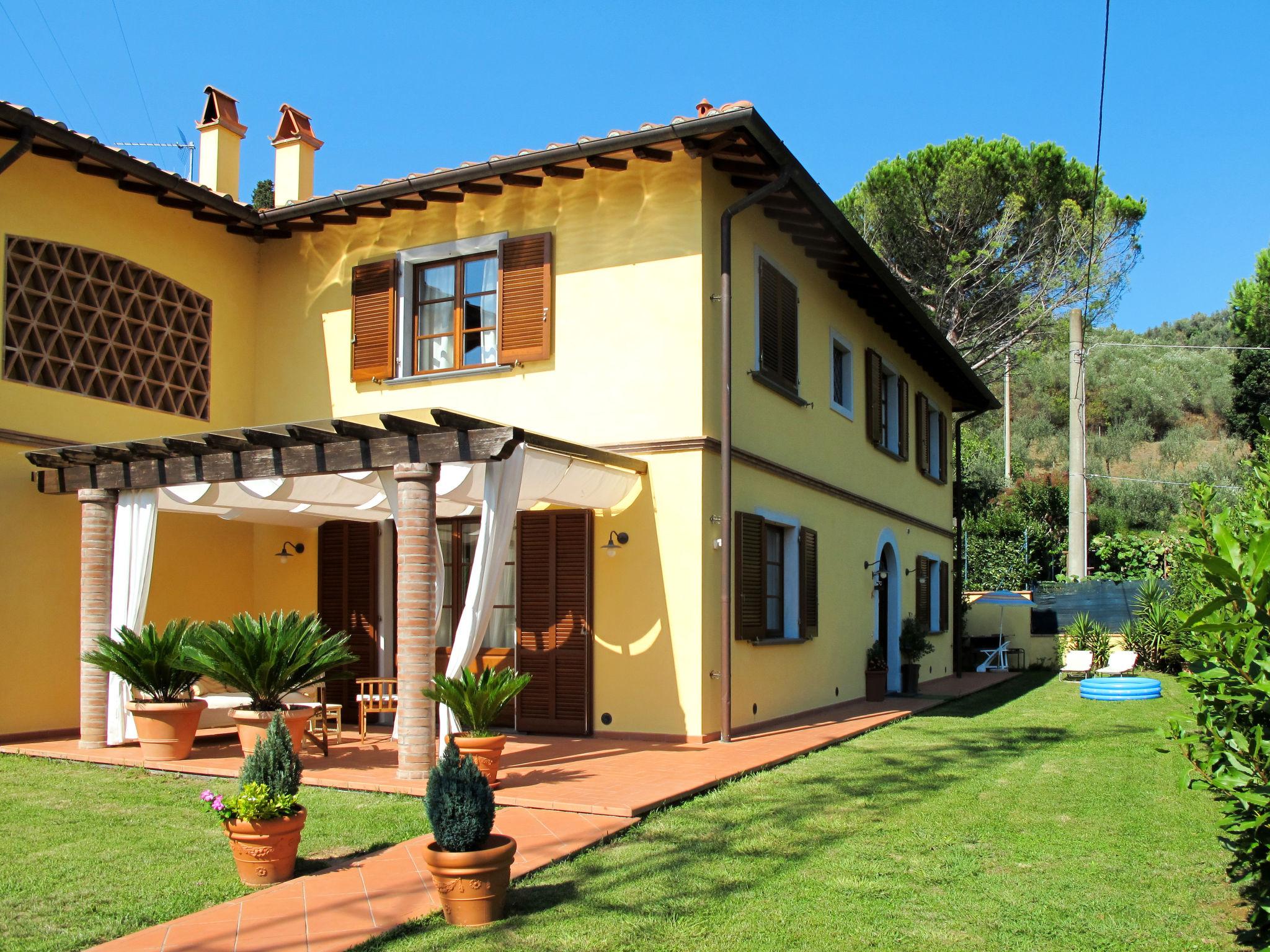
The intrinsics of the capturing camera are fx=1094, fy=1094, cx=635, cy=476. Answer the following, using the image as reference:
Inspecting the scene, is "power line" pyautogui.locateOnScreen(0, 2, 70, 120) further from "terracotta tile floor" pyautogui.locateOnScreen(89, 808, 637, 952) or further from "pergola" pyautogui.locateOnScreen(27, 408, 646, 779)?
"terracotta tile floor" pyautogui.locateOnScreen(89, 808, 637, 952)

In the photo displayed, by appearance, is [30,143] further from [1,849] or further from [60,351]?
[1,849]

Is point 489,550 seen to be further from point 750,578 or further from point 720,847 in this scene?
point 750,578

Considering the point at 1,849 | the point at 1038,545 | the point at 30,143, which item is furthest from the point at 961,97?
the point at 1038,545

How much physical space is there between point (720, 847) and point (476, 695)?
7.02ft

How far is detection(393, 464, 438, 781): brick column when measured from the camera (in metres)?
7.98

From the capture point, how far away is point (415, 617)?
8094 mm

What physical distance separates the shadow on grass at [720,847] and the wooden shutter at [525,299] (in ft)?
15.6

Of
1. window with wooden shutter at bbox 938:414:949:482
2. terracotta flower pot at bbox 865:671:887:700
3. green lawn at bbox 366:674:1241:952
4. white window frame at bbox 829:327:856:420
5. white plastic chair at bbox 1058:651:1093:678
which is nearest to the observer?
green lawn at bbox 366:674:1241:952

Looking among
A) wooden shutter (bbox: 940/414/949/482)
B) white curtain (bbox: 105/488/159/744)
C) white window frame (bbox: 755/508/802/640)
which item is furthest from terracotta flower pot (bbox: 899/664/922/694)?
white curtain (bbox: 105/488/159/744)

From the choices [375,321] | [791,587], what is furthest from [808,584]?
[375,321]

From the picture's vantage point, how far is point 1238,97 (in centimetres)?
1076

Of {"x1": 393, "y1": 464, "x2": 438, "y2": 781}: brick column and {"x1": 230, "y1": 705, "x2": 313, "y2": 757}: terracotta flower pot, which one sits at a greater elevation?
{"x1": 393, "y1": 464, "x2": 438, "y2": 781}: brick column

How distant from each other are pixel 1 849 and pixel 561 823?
314cm

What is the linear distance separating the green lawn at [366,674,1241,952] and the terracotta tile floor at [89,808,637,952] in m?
0.18
